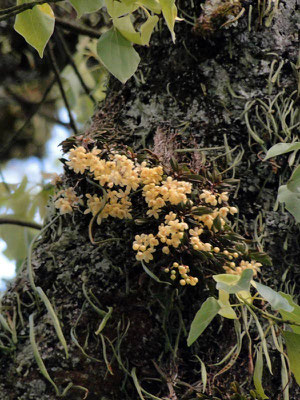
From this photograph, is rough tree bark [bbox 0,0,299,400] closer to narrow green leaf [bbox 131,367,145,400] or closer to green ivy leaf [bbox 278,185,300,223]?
narrow green leaf [bbox 131,367,145,400]

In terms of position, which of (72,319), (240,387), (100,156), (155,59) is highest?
(155,59)

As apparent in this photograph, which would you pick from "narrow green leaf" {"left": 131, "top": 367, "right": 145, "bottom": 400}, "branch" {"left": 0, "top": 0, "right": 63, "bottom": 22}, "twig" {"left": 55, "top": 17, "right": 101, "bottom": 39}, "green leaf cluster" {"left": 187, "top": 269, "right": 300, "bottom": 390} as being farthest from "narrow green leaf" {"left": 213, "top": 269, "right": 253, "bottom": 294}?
"twig" {"left": 55, "top": 17, "right": 101, "bottom": 39}

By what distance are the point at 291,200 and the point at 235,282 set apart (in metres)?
0.19

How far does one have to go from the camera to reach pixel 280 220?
3.38 ft

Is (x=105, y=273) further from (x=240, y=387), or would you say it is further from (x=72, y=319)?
(x=240, y=387)

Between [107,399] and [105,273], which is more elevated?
[105,273]

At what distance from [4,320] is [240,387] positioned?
0.41 m

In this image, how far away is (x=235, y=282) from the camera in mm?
799

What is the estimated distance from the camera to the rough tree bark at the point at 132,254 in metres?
0.91

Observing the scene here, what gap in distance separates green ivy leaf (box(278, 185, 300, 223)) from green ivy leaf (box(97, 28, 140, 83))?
0.32 m

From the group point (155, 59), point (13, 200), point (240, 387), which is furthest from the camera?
point (13, 200)

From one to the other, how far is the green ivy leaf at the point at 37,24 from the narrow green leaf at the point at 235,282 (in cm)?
47

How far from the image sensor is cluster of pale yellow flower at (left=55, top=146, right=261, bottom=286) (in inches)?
34.5

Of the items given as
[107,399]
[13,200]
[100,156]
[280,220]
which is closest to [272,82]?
[280,220]
